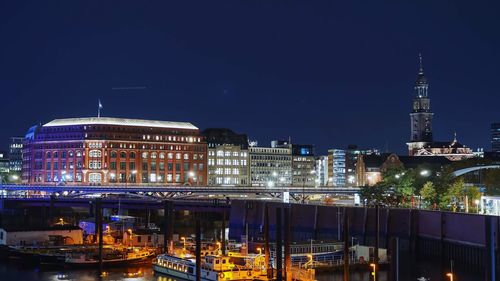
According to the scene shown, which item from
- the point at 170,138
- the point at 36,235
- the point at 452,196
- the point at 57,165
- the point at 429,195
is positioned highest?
the point at 170,138

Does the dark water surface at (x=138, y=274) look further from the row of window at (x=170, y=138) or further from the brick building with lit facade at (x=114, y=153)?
the row of window at (x=170, y=138)

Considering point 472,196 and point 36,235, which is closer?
point 36,235

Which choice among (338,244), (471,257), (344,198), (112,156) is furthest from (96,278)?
(112,156)

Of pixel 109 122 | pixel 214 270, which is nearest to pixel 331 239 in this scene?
pixel 214 270

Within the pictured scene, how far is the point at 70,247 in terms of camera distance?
7381 cm

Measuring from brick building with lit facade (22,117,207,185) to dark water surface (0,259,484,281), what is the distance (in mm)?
100509

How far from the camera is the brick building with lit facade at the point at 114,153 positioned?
565 feet

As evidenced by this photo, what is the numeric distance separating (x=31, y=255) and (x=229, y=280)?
89.7ft

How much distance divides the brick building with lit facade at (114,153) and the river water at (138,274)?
330ft

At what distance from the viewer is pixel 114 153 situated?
174m

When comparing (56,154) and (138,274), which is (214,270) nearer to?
(138,274)

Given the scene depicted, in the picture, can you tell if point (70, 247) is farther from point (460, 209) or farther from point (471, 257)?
point (460, 209)

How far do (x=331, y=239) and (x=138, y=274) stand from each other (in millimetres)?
28157

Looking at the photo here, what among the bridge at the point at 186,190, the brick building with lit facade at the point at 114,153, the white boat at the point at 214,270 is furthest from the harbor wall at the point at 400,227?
the brick building with lit facade at the point at 114,153
